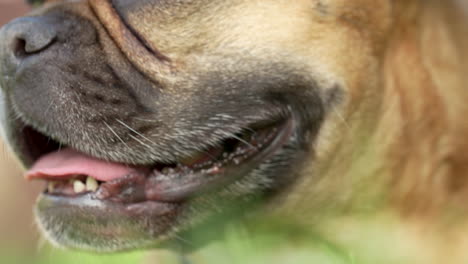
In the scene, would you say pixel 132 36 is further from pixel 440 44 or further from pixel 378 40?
pixel 440 44

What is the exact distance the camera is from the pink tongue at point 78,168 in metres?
2.15

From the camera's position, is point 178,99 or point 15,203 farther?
point 15,203

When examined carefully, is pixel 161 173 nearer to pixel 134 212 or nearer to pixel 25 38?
pixel 134 212

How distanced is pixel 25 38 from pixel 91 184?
0.47 meters

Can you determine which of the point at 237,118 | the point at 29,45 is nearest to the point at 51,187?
the point at 29,45

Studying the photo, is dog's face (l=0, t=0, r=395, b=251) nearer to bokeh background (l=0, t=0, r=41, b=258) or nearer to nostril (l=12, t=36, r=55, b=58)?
nostril (l=12, t=36, r=55, b=58)

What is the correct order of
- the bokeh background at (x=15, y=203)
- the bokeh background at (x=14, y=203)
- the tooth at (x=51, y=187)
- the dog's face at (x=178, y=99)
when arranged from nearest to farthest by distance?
the dog's face at (x=178, y=99) < the tooth at (x=51, y=187) < the bokeh background at (x=15, y=203) < the bokeh background at (x=14, y=203)

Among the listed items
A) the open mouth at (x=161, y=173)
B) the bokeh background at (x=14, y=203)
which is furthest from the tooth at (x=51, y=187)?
the bokeh background at (x=14, y=203)

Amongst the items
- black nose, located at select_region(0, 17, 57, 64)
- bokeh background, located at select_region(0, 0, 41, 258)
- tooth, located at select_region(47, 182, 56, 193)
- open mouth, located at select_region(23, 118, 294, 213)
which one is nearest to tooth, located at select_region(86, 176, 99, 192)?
open mouth, located at select_region(23, 118, 294, 213)

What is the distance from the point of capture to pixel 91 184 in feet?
7.00

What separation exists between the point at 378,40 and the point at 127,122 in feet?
2.64

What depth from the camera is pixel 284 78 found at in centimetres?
211

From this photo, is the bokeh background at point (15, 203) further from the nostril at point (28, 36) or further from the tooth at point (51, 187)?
the nostril at point (28, 36)

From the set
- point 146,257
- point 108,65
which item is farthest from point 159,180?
point 146,257
